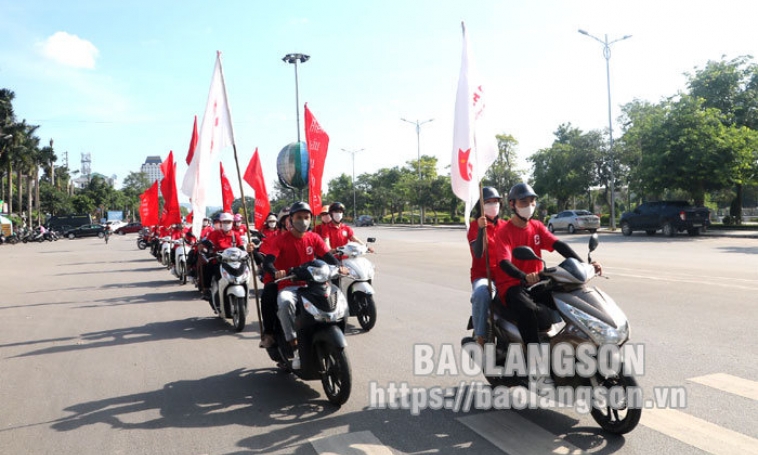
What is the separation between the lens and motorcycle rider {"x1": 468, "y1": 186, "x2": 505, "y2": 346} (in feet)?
14.5

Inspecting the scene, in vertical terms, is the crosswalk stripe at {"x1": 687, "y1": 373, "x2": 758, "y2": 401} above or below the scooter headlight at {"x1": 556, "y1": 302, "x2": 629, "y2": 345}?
below

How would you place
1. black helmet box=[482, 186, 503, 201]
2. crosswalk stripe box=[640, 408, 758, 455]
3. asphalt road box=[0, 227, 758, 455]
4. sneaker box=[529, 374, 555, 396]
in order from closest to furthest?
crosswalk stripe box=[640, 408, 758, 455]
asphalt road box=[0, 227, 758, 455]
sneaker box=[529, 374, 555, 396]
black helmet box=[482, 186, 503, 201]

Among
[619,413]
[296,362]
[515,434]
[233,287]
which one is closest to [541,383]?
[515,434]

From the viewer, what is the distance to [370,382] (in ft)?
16.8

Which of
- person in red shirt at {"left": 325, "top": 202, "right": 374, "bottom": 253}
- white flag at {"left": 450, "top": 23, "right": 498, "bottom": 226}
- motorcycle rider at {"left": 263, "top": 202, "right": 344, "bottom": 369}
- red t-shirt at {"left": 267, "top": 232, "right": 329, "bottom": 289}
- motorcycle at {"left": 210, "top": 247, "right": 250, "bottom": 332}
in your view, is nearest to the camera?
white flag at {"left": 450, "top": 23, "right": 498, "bottom": 226}

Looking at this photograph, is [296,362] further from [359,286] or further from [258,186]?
[258,186]

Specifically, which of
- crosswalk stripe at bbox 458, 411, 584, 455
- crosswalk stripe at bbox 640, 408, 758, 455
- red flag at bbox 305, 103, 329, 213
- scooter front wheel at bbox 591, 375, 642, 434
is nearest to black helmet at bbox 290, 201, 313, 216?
crosswalk stripe at bbox 458, 411, 584, 455

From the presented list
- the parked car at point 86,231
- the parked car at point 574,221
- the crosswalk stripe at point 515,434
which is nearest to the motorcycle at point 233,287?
the crosswalk stripe at point 515,434

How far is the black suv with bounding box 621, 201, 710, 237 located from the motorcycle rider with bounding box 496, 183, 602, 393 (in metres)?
23.4

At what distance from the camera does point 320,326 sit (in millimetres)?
4641

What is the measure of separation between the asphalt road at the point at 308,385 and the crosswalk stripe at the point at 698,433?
1 centimetres

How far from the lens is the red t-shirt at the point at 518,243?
425 cm

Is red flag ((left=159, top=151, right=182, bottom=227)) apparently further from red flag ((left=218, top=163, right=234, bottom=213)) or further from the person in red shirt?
the person in red shirt

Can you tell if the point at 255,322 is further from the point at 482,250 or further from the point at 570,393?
the point at 570,393
